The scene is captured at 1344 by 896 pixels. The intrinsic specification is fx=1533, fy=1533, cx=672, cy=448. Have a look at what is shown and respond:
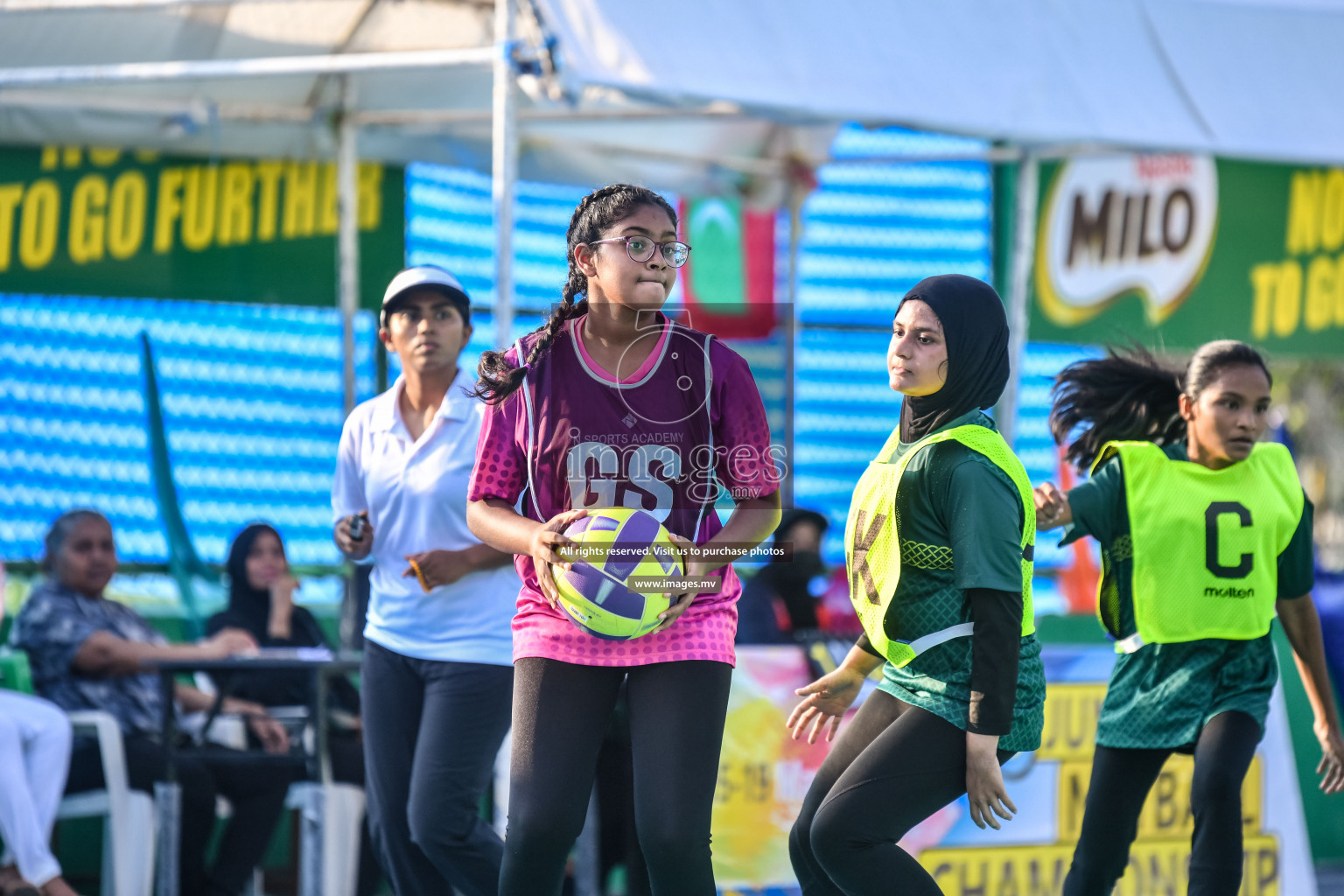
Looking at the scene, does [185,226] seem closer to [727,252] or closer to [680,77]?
[727,252]

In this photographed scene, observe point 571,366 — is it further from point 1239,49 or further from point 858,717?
point 1239,49

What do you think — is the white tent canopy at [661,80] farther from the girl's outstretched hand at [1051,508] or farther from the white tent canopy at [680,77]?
the girl's outstretched hand at [1051,508]

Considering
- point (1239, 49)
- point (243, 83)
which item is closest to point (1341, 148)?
point (1239, 49)

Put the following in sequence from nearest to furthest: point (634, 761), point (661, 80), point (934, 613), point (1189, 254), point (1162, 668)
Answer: point (634, 761) < point (934, 613) < point (1162, 668) < point (661, 80) < point (1189, 254)

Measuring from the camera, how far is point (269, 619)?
6.75 metres

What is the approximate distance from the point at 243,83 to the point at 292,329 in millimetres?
1260

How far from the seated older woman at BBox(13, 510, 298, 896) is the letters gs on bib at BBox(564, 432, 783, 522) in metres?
2.96

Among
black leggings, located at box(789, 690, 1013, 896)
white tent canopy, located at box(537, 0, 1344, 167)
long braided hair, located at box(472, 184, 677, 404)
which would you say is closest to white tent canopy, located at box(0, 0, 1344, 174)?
white tent canopy, located at box(537, 0, 1344, 167)

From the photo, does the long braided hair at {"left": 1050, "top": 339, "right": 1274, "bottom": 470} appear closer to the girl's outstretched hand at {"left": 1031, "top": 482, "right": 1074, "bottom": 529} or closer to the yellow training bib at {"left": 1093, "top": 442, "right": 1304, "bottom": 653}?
the yellow training bib at {"left": 1093, "top": 442, "right": 1304, "bottom": 653}

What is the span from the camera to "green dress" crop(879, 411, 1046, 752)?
11.3ft

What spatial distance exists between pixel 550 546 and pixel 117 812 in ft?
10.8

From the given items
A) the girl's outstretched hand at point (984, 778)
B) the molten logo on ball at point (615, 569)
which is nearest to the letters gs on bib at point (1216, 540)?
the girl's outstretched hand at point (984, 778)

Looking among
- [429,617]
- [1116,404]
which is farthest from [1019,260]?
[429,617]

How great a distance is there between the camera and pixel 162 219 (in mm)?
7691
